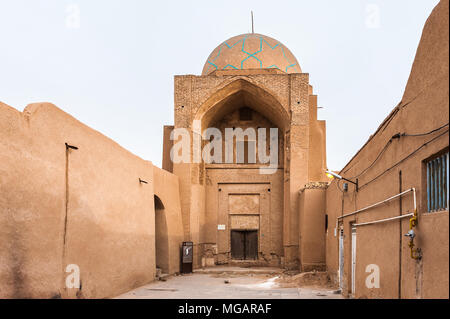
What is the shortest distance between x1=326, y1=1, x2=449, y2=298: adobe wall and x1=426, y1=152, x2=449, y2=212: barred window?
10 centimetres

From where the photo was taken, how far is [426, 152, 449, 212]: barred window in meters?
4.54

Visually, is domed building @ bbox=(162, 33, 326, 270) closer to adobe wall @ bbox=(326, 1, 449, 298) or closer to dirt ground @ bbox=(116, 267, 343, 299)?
dirt ground @ bbox=(116, 267, 343, 299)

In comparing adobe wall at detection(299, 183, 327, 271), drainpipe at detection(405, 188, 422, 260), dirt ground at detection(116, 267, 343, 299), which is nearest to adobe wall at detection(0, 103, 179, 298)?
dirt ground at detection(116, 267, 343, 299)

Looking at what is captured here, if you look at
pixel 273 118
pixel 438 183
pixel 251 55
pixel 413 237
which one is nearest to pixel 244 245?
pixel 273 118

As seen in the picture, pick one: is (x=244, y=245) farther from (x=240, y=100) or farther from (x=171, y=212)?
(x=240, y=100)

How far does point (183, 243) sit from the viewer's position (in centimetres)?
1717

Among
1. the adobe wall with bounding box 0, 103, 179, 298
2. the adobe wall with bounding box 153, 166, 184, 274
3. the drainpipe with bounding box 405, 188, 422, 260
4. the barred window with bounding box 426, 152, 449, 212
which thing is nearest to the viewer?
the barred window with bounding box 426, 152, 449, 212

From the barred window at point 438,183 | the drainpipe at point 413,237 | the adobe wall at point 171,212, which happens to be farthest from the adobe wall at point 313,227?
the barred window at point 438,183

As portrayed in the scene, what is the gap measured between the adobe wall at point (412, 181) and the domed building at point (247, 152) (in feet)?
32.0

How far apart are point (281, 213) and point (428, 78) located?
48.9 feet

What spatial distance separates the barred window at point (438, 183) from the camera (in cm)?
454

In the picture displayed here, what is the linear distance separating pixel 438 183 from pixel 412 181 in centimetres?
73

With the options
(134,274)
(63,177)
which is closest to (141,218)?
(134,274)
